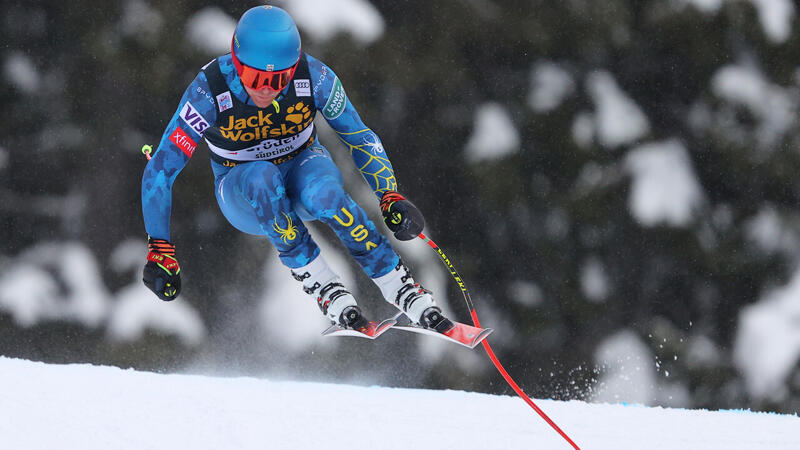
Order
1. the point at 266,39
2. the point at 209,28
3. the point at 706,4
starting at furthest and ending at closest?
the point at 706,4 → the point at 209,28 → the point at 266,39

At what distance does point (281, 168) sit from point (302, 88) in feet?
1.10

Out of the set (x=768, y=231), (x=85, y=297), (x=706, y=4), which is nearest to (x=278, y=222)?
(x=85, y=297)

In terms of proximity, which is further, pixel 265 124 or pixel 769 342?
pixel 769 342

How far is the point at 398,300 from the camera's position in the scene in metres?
2.98

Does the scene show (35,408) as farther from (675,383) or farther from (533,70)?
(675,383)

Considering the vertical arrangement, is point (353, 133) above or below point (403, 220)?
above

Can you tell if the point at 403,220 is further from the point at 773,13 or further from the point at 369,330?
the point at 773,13

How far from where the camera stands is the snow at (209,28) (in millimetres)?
5215

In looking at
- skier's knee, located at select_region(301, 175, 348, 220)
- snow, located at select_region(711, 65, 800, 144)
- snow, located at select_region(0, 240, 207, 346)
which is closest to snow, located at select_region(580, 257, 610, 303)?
snow, located at select_region(711, 65, 800, 144)

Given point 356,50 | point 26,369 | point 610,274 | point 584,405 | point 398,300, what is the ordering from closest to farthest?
point 398,300, point 26,369, point 584,405, point 356,50, point 610,274

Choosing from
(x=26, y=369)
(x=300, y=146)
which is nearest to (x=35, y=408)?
(x=26, y=369)

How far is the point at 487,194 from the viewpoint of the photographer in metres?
5.52

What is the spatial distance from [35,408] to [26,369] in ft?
2.67

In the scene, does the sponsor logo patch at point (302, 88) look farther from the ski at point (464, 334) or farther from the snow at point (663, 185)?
the snow at point (663, 185)
